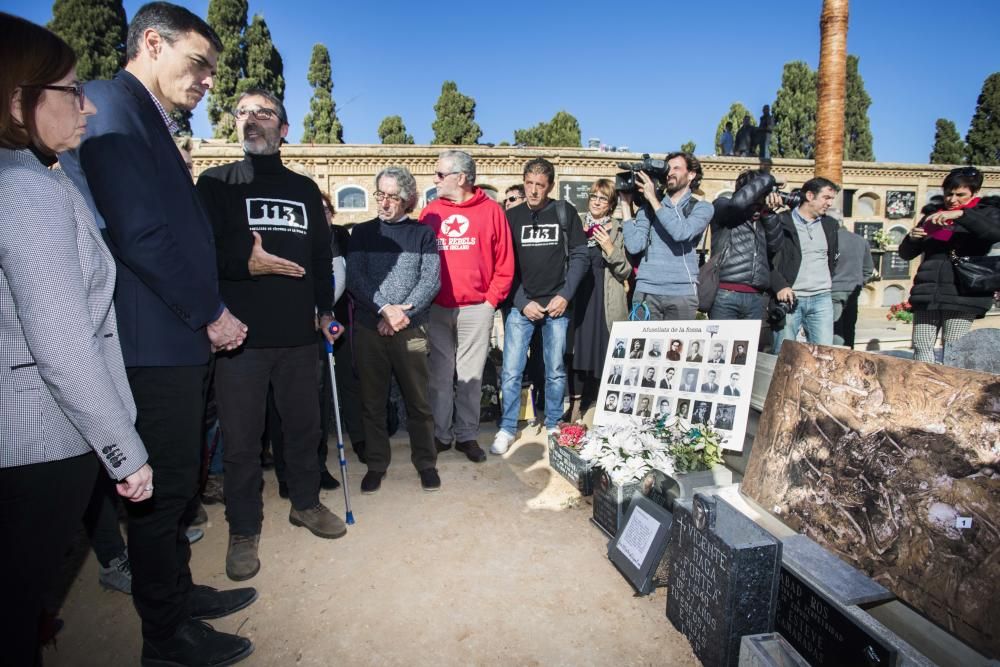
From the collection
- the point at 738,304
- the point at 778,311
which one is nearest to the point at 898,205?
the point at 778,311

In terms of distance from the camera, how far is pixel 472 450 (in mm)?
4227

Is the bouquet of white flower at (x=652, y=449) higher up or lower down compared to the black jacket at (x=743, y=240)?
lower down

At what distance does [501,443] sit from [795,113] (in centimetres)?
3367

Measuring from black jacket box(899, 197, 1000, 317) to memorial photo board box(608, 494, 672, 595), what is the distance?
3.17 metres

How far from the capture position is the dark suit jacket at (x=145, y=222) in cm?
182

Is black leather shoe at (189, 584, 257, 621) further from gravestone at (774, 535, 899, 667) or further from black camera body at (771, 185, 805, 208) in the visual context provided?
black camera body at (771, 185, 805, 208)

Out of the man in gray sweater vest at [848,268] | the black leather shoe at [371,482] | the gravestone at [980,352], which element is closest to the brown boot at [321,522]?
the black leather shoe at [371,482]

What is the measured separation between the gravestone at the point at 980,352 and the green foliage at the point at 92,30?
27.3 m

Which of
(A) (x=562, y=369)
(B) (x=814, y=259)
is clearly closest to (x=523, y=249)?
(A) (x=562, y=369)

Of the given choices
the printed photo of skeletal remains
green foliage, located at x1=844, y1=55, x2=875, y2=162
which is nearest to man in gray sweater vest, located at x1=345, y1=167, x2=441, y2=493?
the printed photo of skeletal remains

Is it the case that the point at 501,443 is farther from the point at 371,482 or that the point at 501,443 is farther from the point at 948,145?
the point at 948,145

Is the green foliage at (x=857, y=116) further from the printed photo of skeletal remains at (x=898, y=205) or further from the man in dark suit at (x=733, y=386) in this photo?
the man in dark suit at (x=733, y=386)

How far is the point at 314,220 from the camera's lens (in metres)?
2.96

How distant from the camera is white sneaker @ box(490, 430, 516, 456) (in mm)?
4328
